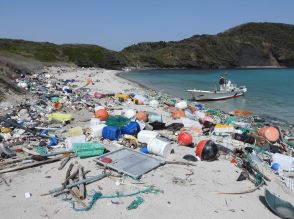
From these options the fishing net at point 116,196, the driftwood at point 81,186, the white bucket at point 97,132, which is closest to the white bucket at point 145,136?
the white bucket at point 97,132

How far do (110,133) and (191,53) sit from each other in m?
107

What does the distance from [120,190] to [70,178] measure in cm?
127

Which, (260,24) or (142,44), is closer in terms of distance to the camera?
(142,44)

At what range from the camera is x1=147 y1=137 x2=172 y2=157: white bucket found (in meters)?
9.62

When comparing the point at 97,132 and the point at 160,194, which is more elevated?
the point at 97,132

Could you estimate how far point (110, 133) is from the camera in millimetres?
11164

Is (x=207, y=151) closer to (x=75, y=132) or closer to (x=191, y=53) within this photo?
(x=75, y=132)

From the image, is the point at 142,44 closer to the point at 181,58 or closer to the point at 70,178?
the point at 181,58

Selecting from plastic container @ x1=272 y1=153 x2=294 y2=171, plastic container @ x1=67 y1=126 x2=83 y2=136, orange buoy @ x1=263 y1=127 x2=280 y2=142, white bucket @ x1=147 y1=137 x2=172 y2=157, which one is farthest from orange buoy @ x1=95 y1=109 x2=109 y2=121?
plastic container @ x1=272 y1=153 x2=294 y2=171

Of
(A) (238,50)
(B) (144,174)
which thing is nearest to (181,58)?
(A) (238,50)

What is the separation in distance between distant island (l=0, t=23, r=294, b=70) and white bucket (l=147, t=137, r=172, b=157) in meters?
74.6

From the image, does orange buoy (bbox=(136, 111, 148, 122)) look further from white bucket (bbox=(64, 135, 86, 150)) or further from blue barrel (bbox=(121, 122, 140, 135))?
white bucket (bbox=(64, 135, 86, 150))

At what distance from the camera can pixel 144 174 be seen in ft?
27.0

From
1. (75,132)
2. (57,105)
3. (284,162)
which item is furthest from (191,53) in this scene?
(284,162)
